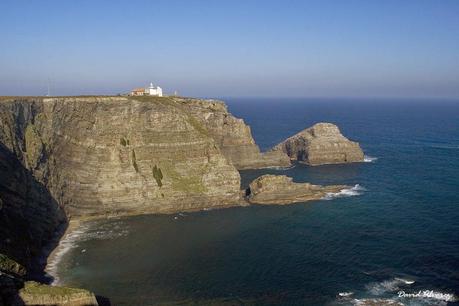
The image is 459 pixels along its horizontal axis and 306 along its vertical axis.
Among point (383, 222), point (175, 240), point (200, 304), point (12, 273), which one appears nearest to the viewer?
point (12, 273)

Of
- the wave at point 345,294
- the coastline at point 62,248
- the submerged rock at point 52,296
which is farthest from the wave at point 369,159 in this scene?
the submerged rock at point 52,296

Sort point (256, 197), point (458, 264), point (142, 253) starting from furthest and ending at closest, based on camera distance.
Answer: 1. point (256, 197)
2. point (142, 253)
3. point (458, 264)

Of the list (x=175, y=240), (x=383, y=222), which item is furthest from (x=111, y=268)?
(x=383, y=222)

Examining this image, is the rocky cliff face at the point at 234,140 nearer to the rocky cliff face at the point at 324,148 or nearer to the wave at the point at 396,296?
the rocky cliff face at the point at 324,148

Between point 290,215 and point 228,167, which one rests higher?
point 228,167

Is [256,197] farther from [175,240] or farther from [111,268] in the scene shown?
[111,268]
